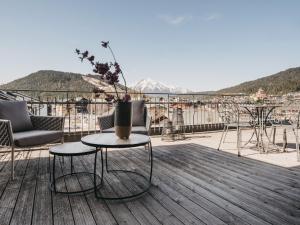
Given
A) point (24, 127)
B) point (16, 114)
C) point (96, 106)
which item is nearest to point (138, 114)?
point (24, 127)

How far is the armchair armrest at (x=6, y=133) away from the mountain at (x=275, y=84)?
70.7 feet

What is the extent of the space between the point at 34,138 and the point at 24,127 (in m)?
0.65

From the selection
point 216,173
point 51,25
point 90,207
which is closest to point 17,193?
point 90,207

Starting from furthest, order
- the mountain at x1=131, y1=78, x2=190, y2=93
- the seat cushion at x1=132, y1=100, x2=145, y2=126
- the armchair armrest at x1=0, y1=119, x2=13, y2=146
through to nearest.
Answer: the mountain at x1=131, y1=78, x2=190, y2=93
the seat cushion at x1=132, y1=100, x2=145, y2=126
the armchair armrest at x1=0, y1=119, x2=13, y2=146

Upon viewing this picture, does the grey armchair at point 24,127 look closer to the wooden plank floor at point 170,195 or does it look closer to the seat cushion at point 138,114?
the wooden plank floor at point 170,195

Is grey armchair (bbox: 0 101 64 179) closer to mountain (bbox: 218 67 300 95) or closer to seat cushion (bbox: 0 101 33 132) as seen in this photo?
seat cushion (bbox: 0 101 33 132)

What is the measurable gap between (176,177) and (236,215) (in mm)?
1080

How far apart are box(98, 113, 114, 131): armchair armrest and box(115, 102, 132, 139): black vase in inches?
58.4

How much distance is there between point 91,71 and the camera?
Answer: 2461mm

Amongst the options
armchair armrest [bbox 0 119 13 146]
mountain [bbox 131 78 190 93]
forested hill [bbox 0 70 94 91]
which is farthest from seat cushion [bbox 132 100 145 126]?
forested hill [bbox 0 70 94 91]

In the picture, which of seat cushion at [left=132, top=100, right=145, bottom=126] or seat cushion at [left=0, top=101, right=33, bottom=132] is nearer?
seat cushion at [left=0, top=101, right=33, bottom=132]

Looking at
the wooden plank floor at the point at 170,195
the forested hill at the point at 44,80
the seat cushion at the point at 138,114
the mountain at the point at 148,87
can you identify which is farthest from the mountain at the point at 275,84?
the wooden plank floor at the point at 170,195

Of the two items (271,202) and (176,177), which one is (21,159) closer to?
(176,177)

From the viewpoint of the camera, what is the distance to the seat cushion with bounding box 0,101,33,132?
11.7 feet
